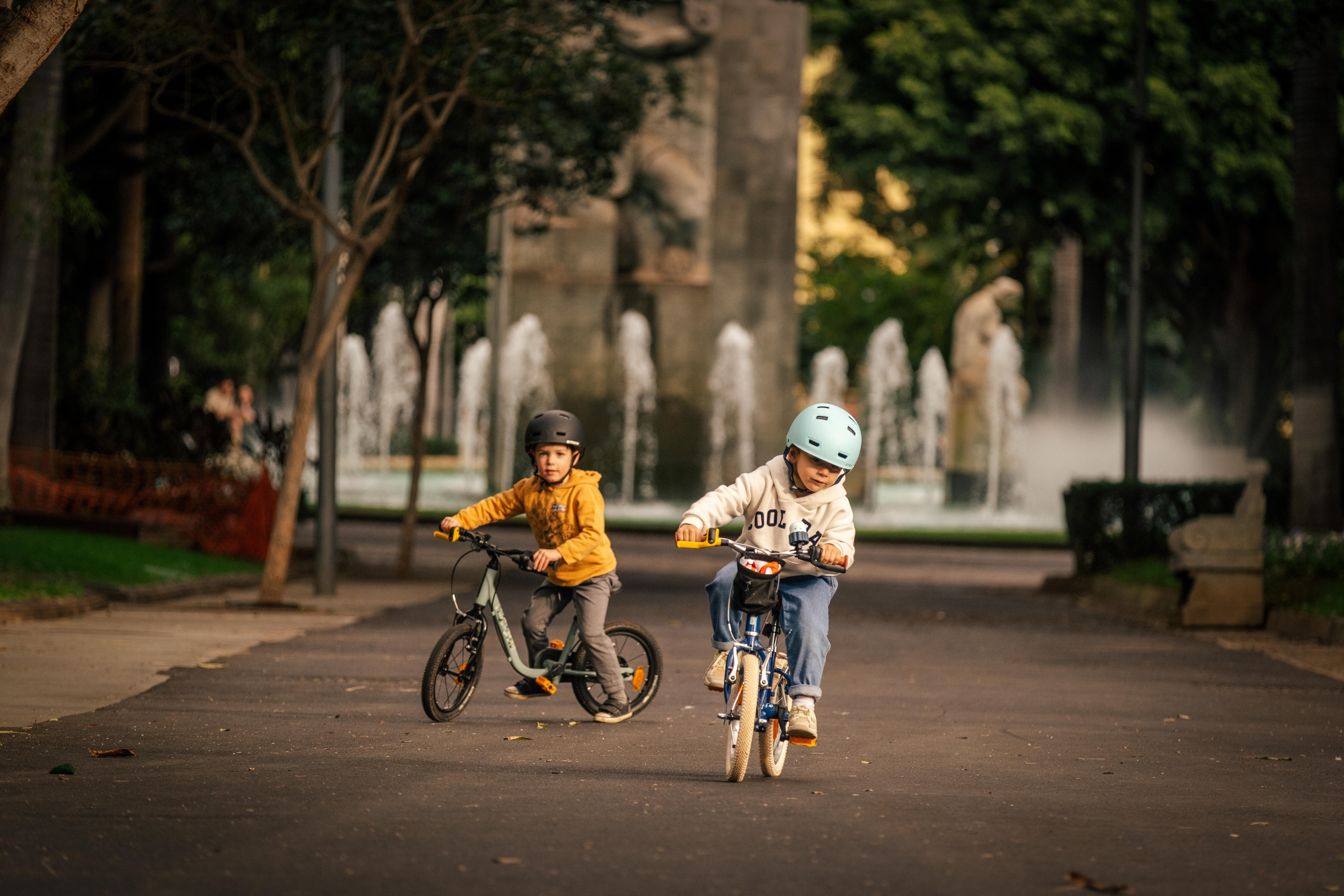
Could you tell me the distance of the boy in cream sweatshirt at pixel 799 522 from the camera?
7.93 m

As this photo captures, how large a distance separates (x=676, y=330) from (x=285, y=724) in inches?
1130

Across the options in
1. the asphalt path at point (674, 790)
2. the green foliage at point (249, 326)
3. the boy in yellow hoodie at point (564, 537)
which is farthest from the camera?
the green foliage at point (249, 326)

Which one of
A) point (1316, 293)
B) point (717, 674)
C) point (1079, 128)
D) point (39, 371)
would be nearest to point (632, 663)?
point (717, 674)

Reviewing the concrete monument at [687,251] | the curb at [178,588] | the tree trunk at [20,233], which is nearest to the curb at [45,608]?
the curb at [178,588]

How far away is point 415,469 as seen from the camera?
2214 centimetres

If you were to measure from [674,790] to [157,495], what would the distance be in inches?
645

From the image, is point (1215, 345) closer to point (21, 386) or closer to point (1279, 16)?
point (1279, 16)

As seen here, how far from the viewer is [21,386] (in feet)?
73.2

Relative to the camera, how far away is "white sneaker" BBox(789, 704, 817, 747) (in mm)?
7914

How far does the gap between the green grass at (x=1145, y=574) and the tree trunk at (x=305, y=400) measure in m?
8.64

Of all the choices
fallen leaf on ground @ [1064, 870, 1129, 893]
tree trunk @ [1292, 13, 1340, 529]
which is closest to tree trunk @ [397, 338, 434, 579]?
tree trunk @ [1292, 13, 1340, 529]

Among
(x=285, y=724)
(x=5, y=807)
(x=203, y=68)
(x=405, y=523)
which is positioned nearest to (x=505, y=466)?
(x=203, y=68)

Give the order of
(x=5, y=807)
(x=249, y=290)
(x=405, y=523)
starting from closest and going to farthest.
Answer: (x=5, y=807)
(x=405, y=523)
(x=249, y=290)

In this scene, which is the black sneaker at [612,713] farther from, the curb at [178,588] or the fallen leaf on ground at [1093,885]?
the curb at [178,588]
